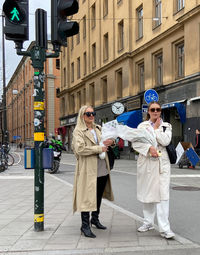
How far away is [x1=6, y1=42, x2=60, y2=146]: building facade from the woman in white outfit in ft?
82.0

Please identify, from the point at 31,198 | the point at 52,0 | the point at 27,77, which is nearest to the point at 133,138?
the point at 52,0

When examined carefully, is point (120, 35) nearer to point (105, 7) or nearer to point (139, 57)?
point (139, 57)

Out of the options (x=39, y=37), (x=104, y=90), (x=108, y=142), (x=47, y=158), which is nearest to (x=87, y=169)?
(x=108, y=142)

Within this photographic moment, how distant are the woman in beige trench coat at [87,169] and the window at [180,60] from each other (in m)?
15.4

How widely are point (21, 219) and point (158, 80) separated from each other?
1730cm

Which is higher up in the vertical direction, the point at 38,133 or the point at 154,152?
the point at 38,133

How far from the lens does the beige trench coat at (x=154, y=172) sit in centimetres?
473

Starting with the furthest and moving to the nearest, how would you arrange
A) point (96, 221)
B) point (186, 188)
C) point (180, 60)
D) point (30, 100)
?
point (30, 100) → point (180, 60) → point (186, 188) → point (96, 221)

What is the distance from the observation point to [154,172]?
4.77 m

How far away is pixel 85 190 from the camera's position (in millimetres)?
4809

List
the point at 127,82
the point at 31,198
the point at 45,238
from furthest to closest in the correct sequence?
the point at 127,82 → the point at 31,198 → the point at 45,238

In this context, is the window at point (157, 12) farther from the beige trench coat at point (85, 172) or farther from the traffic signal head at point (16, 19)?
the beige trench coat at point (85, 172)

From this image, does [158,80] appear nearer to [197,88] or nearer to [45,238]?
[197,88]

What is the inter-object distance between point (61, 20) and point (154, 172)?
2.54 meters
